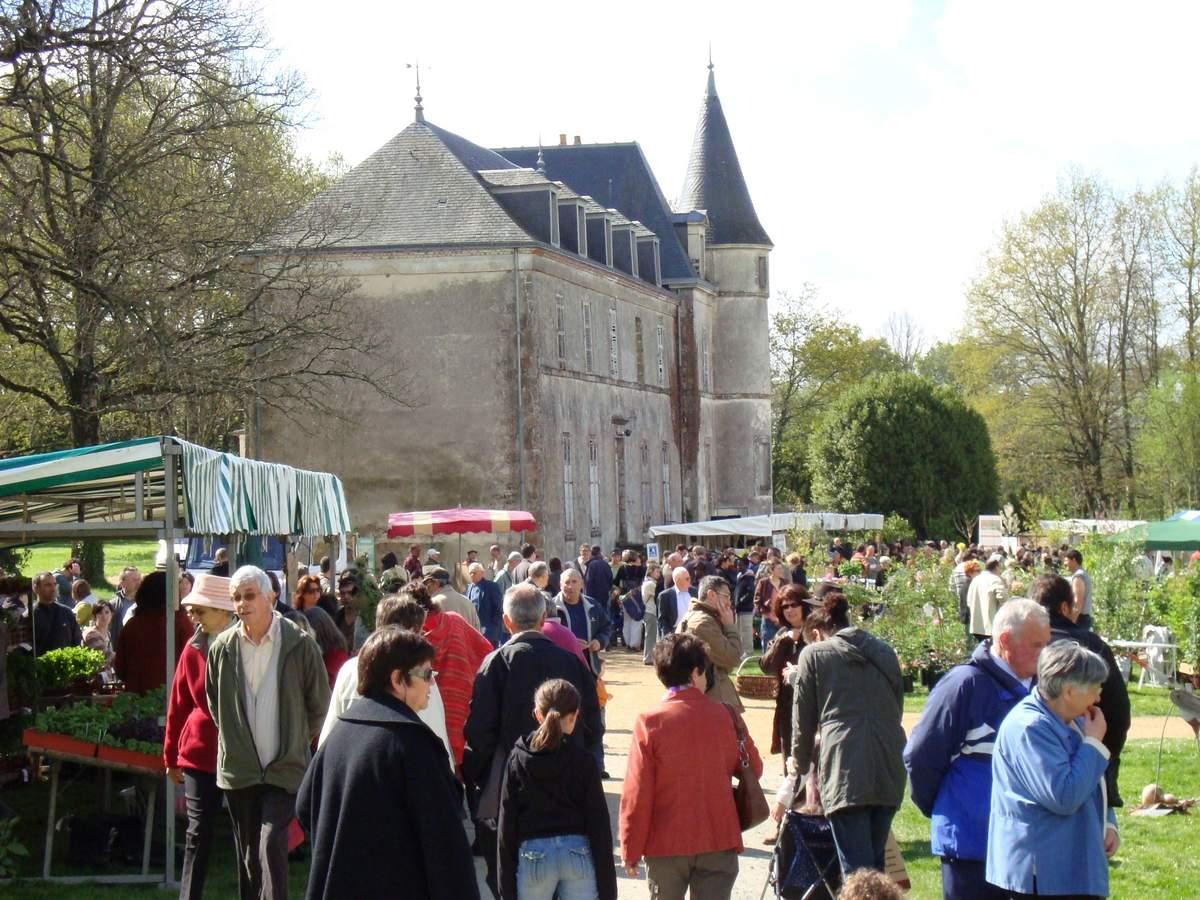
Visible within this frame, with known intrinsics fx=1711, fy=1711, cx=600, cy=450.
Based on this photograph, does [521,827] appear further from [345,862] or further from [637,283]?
[637,283]

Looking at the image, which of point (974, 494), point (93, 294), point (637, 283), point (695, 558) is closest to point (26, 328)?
point (93, 294)

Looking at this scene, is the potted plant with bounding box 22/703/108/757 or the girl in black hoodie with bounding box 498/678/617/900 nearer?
the girl in black hoodie with bounding box 498/678/617/900

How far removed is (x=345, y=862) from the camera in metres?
5.53

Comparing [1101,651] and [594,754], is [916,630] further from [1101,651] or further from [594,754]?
[594,754]

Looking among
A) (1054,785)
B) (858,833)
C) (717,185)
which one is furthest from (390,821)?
(717,185)

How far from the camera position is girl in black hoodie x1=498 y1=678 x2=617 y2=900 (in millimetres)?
6887

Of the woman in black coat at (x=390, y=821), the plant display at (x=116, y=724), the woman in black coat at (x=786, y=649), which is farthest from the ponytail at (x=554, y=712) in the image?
the plant display at (x=116, y=724)

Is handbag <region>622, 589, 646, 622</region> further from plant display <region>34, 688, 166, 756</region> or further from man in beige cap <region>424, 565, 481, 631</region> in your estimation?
plant display <region>34, 688, 166, 756</region>

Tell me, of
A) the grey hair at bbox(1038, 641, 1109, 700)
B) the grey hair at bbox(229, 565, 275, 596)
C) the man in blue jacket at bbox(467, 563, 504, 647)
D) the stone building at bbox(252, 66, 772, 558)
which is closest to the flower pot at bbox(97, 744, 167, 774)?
the grey hair at bbox(229, 565, 275, 596)

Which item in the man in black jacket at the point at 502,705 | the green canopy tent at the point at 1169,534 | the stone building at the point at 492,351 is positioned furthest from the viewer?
the stone building at the point at 492,351

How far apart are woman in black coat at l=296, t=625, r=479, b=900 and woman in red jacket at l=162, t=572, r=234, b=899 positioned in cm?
318

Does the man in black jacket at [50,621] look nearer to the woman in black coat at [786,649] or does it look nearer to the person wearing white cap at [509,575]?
the person wearing white cap at [509,575]

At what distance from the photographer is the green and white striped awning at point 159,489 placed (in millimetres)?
9945

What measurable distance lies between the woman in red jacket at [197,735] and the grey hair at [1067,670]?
14.6 feet
